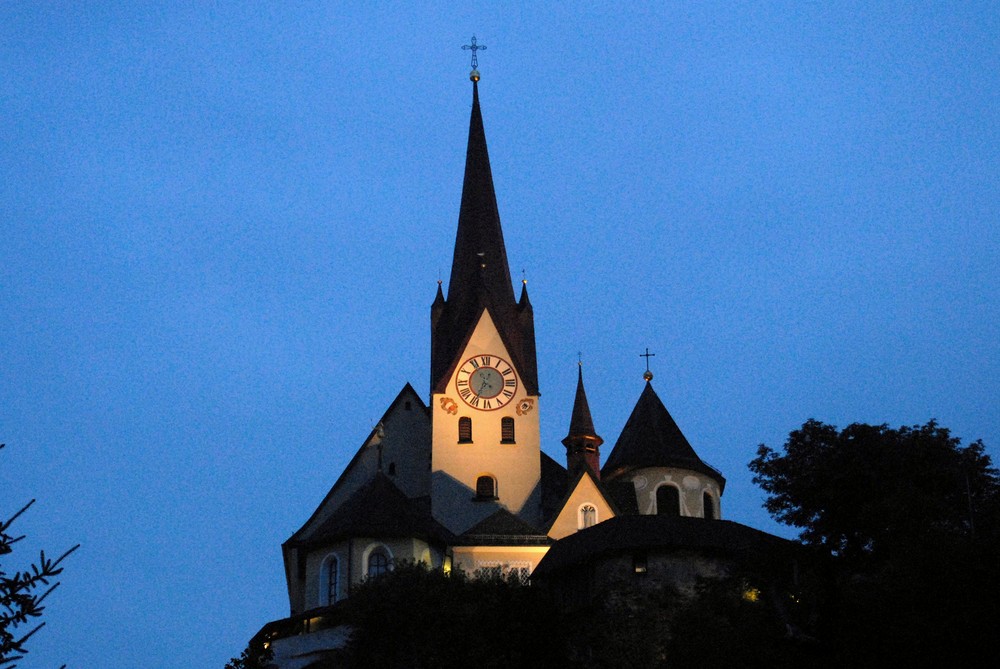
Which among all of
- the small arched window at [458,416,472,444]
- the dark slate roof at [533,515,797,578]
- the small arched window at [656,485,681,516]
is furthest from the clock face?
the dark slate roof at [533,515,797,578]

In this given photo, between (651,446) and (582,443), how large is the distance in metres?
4.17

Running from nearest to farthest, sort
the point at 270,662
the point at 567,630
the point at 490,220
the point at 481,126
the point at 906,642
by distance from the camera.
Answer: the point at 906,642 < the point at 567,630 < the point at 270,662 < the point at 490,220 < the point at 481,126

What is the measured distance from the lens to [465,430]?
6762cm

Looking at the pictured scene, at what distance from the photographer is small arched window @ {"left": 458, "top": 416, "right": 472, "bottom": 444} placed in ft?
221

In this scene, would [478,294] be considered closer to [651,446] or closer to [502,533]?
[651,446]

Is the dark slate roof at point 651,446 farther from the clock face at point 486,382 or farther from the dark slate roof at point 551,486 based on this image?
the clock face at point 486,382

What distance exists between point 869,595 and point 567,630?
9969mm

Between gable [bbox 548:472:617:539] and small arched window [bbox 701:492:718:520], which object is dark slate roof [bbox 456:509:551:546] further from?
small arched window [bbox 701:492:718:520]

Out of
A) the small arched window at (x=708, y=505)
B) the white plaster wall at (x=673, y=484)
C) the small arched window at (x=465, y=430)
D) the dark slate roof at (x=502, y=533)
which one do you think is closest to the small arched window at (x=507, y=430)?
the small arched window at (x=465, y=430)

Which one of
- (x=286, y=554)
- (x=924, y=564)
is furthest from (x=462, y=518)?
(x=924, y=564)

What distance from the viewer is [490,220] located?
77.8 meters

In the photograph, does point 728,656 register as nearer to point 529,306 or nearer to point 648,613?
point 648,613

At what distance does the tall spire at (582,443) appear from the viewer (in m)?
→ 69.1

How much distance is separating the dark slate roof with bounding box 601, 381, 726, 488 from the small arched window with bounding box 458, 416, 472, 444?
27.6ft
